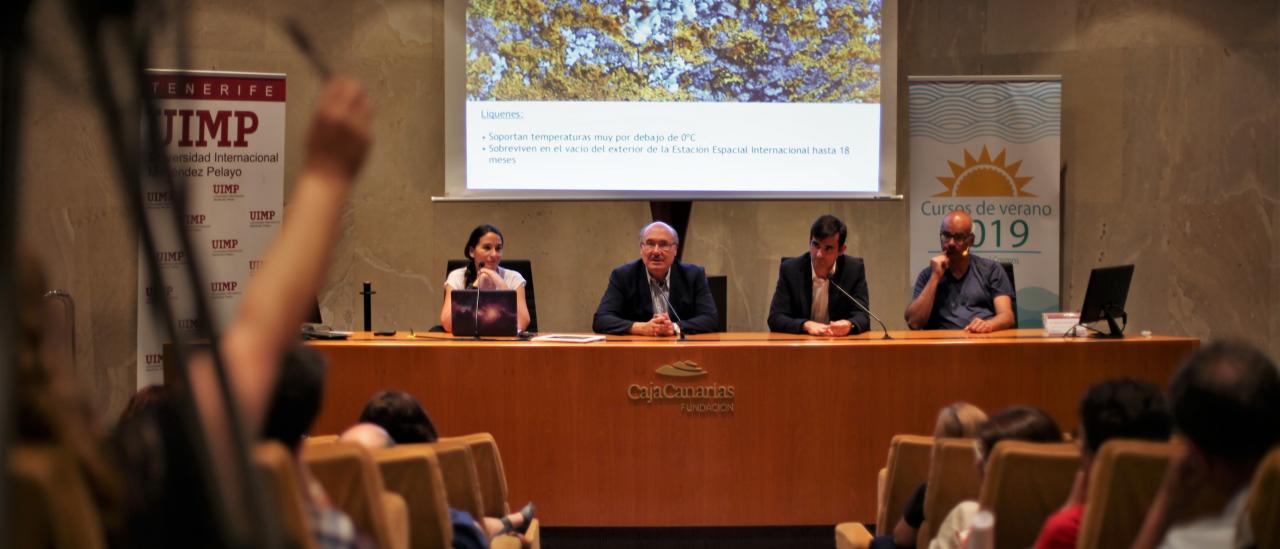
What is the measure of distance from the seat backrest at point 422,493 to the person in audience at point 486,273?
3.61 meters

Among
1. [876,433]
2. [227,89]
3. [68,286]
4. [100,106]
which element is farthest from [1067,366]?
[68,286]

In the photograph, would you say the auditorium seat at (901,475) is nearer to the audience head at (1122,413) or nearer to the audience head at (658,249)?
the audience head at (1122,413)

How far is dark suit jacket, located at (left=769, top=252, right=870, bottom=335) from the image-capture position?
17.0 feet

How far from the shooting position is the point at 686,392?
4266 mm

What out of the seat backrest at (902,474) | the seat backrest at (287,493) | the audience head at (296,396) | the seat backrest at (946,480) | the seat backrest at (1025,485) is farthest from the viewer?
the seat backrest at (902,474)

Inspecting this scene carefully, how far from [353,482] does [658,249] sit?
4.18 m

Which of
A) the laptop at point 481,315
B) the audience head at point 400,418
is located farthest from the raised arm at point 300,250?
the laptop at point 481,315

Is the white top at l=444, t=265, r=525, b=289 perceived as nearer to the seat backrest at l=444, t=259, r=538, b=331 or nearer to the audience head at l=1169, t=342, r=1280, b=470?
the seat backrest at l=444, t=259, r=538, b=331

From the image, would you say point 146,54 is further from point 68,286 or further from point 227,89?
point 68,286

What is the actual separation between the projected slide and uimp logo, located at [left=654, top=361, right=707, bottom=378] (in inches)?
99.7

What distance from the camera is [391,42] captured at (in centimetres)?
739

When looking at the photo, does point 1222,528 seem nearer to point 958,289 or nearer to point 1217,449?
point 1217,449

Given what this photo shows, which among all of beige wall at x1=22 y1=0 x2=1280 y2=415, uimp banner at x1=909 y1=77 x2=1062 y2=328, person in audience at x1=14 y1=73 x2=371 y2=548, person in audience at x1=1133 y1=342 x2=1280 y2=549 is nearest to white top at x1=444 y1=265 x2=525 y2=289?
beige wall at x1=22 y1=0 x2=1280 y2=415

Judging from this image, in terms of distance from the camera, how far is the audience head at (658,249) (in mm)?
5172
